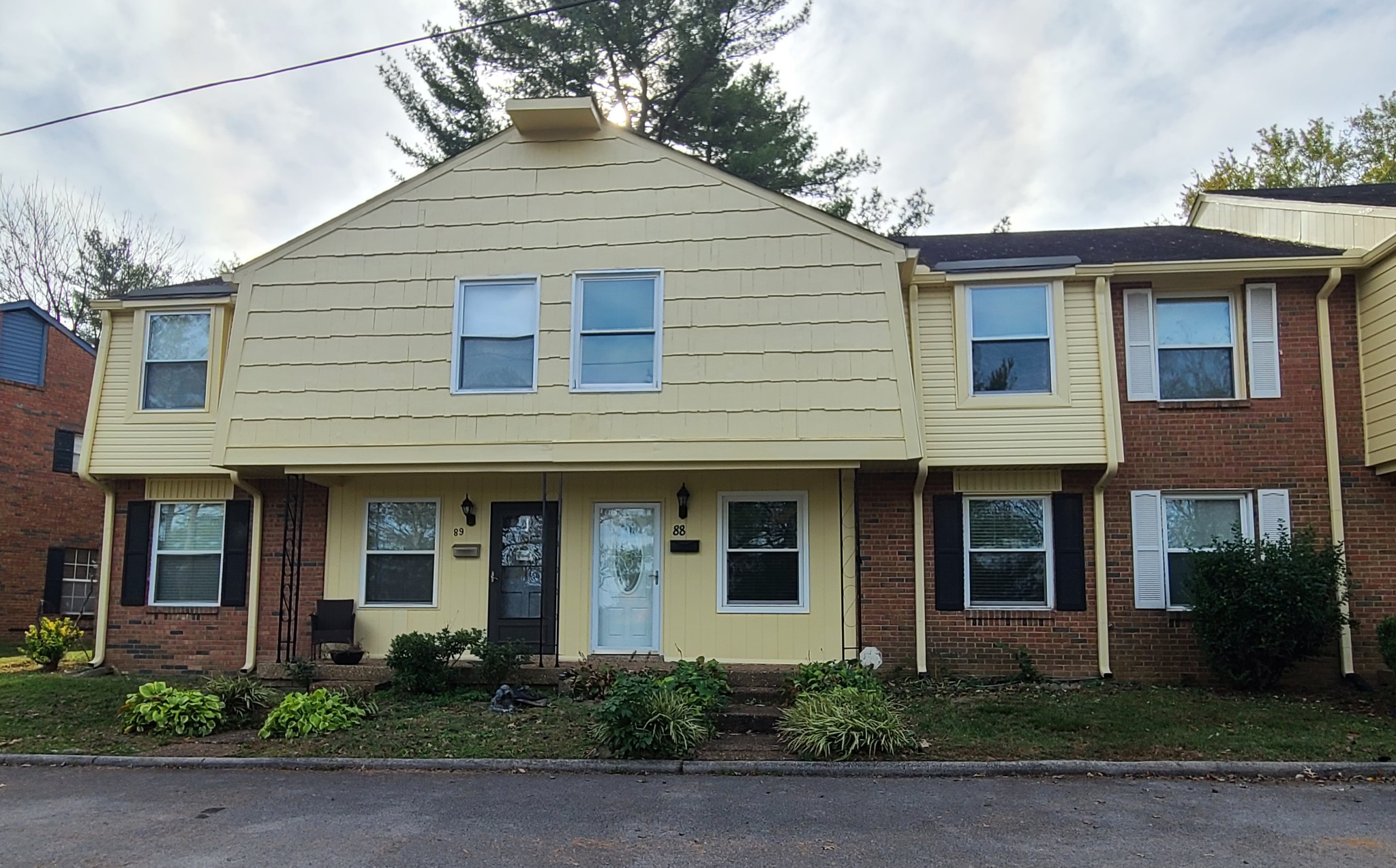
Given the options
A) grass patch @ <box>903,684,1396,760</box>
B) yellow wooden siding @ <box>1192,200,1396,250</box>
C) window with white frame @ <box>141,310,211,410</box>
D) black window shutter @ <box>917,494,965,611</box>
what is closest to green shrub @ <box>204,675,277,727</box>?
window with white frame @ <box>141,310,211,410</box>

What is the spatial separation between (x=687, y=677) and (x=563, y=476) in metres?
3.16

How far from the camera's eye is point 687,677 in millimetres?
9883

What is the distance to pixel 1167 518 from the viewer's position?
11.5 metres

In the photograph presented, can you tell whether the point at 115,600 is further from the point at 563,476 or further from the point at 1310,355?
the point at 1310,355

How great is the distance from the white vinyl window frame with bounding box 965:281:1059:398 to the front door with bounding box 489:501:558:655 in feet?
16.8

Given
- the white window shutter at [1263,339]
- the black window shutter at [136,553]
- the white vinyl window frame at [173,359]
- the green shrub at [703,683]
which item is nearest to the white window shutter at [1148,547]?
the white window shutter at [1263,339]

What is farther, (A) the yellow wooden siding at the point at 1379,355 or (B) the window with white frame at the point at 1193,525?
(B) the window with white frame at the point at 1193,525

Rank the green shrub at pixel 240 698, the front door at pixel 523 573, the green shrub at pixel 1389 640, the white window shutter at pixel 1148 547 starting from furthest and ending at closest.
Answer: the front door at pixel 523 573 < the white window shutter at pixel 1148 547 < the green shrub at pixel 240 698 < the green shrub at pixel 1389 640

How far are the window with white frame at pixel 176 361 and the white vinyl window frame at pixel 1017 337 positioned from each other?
9.24m

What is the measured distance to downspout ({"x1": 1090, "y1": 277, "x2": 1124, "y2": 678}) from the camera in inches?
436

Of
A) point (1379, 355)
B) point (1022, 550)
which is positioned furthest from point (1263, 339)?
point (1022, 550)

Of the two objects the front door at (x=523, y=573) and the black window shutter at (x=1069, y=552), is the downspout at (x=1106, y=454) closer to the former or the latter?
the black window shutter at (x=1069, y=552)

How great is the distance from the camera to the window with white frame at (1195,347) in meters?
11.7

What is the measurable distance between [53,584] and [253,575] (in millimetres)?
10097
